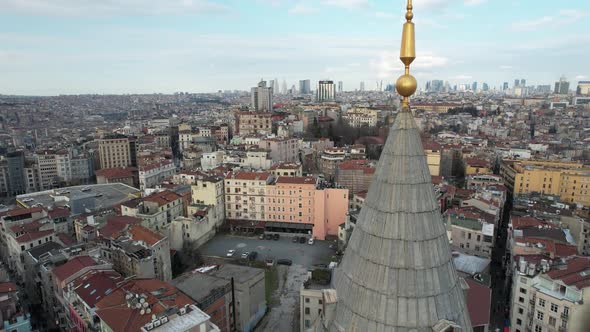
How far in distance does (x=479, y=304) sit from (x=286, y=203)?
23.1 m

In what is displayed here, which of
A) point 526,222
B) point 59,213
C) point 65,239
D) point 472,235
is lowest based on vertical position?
point 65,239

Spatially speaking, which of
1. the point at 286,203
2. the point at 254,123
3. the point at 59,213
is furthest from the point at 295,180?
the point at 254,123

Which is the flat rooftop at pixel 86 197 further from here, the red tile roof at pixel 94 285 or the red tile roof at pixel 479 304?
the red tile roof at pixel 479 304

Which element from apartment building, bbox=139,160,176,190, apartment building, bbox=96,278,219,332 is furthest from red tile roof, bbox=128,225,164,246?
apartment building, bbox=139,160,176,190

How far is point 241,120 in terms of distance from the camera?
3280 inches

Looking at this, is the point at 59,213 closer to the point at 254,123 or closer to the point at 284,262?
the point at 284,262

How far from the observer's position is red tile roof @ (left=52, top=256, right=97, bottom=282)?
21391mm

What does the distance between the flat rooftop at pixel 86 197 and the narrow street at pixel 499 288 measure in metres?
33.3

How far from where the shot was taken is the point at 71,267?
2186cm

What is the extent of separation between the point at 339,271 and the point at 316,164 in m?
55.8

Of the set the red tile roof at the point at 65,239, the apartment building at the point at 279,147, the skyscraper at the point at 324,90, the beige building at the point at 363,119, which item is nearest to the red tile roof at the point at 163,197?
the red tile roof at the point at 65,239

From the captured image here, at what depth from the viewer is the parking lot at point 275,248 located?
33.2 meters

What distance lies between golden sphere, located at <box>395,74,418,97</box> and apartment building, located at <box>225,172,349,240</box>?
107 feet

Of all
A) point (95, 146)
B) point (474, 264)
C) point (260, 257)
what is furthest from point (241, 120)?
point (474, 264)
